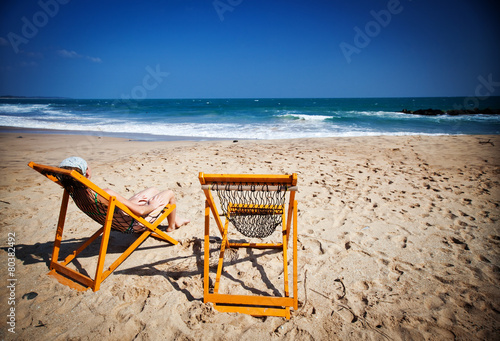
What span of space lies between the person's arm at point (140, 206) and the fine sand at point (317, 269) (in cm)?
59

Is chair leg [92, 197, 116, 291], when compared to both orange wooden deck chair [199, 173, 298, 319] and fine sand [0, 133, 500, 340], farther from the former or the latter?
orange wooden deck chair [199, 173, 298, 319]

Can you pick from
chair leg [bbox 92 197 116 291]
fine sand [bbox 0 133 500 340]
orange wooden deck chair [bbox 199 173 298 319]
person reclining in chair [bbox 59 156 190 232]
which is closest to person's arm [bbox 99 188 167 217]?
person reclining in chair [bbox 59 156 190 232]

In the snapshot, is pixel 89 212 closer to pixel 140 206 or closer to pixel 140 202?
pixel 140 206

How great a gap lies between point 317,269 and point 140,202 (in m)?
2.18

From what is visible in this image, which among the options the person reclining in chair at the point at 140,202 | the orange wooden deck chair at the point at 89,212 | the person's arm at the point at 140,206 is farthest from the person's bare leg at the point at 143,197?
the orange wooden deck chair at the point at 89,212

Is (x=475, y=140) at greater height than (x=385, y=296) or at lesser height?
greater

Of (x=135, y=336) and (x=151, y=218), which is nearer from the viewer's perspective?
(x=135, y=336)

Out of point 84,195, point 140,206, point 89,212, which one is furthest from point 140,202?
point 84,195

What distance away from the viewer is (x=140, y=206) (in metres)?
2.63

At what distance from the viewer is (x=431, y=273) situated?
253cm

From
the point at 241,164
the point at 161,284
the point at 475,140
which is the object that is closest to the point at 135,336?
the point at 161,284

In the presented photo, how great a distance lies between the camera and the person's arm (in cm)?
248

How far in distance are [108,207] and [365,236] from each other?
2.98 metres

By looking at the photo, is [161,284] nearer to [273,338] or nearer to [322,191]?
[273,338]
